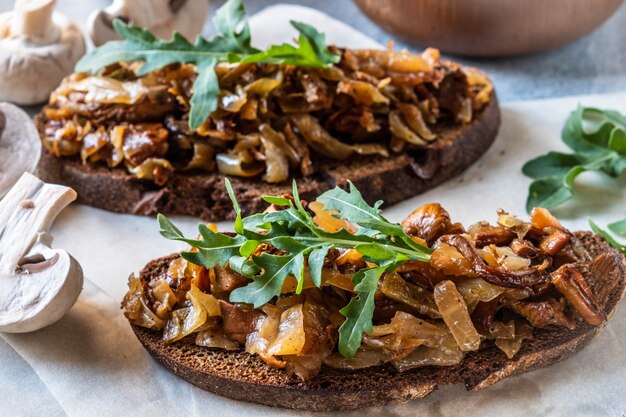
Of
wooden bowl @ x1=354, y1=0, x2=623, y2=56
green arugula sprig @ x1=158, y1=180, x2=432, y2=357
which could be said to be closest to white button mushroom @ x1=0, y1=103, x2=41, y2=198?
green arugula sprig @ x1=158, y1=180, x2=432, y2=357

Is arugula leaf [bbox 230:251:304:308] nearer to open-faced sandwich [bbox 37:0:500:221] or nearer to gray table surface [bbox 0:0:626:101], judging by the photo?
open-faced sandwich [bbox 37:0:500:221]

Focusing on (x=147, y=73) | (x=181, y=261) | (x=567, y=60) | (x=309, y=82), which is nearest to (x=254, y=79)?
(x=309, y=82)

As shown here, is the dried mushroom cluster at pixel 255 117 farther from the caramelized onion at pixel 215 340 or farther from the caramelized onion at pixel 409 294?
the caramelized onion at pixel 409 294

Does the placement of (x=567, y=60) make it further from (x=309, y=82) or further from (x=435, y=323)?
(x=435, y=323)

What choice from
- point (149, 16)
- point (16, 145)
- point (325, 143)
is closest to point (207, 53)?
point (325, 143)

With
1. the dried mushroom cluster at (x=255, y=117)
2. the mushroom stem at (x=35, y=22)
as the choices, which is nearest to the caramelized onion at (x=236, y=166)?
the dried mushroom cluster at (x=255, y=117)
